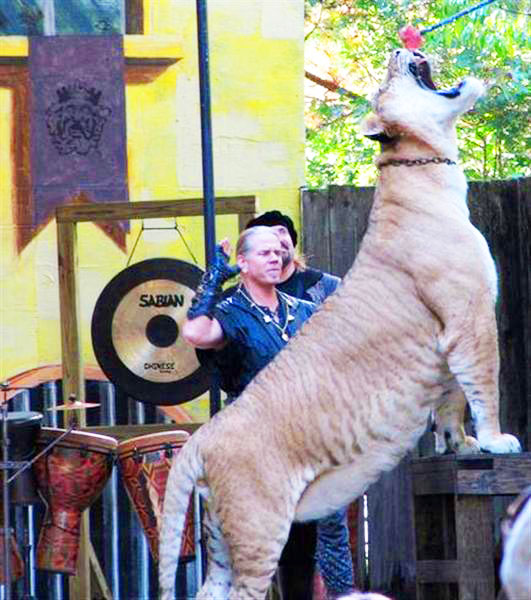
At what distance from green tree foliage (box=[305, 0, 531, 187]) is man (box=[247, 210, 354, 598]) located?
7.11 metres

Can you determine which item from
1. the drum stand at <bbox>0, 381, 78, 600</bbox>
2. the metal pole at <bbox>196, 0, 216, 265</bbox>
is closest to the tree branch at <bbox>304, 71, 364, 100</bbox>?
the metal pole at <bbox>196, 0, 216, 265</bbox>

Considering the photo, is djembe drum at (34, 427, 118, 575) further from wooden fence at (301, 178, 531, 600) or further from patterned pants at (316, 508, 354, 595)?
patterned pants at (316, 508, 354, 595)

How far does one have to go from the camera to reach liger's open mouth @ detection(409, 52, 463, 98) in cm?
596

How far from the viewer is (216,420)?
5848 mm

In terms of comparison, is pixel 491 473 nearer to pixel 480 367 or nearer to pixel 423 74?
pixel 480 367

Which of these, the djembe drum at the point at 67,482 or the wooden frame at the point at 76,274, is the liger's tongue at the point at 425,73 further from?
the djembe drum at the point at 67,482

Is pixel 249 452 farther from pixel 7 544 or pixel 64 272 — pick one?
pixel 64 272

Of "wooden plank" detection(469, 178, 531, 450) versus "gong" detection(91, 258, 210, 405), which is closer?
"gong" detection(91, 258, 210, 405)

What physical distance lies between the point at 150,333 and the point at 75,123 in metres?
1.19

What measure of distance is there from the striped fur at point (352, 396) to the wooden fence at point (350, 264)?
2.68 metres

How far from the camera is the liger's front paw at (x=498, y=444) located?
5.69m

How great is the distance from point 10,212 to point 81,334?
0.77 metres

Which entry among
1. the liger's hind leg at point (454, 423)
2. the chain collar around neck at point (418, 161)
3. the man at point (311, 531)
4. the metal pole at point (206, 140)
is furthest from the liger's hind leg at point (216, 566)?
the metal pole at point (206, 140)

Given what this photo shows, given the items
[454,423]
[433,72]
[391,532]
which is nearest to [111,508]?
[391,532]
